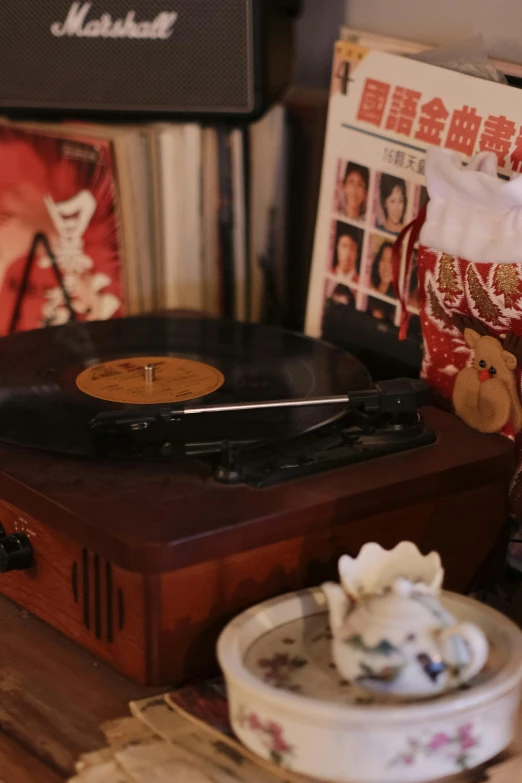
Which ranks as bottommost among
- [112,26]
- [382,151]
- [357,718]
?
[357,718]

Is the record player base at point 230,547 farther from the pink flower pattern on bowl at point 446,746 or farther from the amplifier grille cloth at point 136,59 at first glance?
the amplifier grille cloth at point 136,59

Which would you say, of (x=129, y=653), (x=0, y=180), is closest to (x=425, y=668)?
(x=129, y=653)

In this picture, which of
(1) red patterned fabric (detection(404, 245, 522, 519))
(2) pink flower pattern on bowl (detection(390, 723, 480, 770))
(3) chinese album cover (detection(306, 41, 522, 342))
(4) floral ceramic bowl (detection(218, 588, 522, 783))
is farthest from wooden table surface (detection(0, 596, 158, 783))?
(3) chinese album cover (detection(306, 41, 522, 342))

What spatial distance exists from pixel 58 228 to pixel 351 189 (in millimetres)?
413

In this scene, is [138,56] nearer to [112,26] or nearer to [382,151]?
[112,26]

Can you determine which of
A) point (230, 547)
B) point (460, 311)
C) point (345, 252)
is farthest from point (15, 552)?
point (345, 252)

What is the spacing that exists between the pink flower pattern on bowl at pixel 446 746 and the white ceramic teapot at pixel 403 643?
3cm

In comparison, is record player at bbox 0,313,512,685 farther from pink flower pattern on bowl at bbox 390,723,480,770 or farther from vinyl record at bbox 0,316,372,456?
pink flower pattern on bowl at bbox 390,723,480,770

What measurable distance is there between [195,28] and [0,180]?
0.33 metres

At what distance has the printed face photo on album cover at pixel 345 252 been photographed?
126cm

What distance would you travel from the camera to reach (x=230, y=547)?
80 centimetres

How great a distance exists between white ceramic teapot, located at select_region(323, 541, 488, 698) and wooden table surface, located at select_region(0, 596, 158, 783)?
219mm

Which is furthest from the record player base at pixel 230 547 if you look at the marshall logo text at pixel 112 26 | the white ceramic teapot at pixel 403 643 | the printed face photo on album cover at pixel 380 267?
the marshall logo text at pixel 112 26

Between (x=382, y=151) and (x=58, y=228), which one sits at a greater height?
(x=382, y=151)
